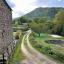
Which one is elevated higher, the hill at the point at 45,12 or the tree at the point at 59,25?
the hill at the point at 45,12

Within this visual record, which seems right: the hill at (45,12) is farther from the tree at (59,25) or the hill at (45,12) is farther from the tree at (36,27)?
the tree at (36,27)

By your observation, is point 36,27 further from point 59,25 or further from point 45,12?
point 45,12

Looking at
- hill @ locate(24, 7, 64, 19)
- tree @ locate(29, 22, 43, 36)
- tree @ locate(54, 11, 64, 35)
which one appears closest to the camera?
tree @ locate(29, 22, 43, 36)

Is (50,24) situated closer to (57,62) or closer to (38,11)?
(38,11)

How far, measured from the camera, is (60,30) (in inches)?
1810

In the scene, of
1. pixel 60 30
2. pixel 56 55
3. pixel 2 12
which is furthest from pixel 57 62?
pixel 60 30

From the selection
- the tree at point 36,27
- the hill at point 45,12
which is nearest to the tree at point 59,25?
the tree at point 36,27

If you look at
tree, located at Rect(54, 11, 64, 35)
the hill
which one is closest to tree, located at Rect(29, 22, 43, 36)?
tree, located at Rect(54, 11, 64, 35)

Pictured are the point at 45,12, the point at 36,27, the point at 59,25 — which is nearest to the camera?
the point at 36,27

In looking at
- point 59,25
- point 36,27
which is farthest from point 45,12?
point 36,27

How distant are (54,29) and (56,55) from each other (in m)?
29.9

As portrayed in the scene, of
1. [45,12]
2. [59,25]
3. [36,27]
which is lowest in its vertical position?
[36,27]

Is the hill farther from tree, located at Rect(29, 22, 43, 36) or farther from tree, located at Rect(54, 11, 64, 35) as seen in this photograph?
tree, located at Rect(29, 22, 43, 36)

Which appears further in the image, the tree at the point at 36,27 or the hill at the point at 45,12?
the hill at the point at 45,12
